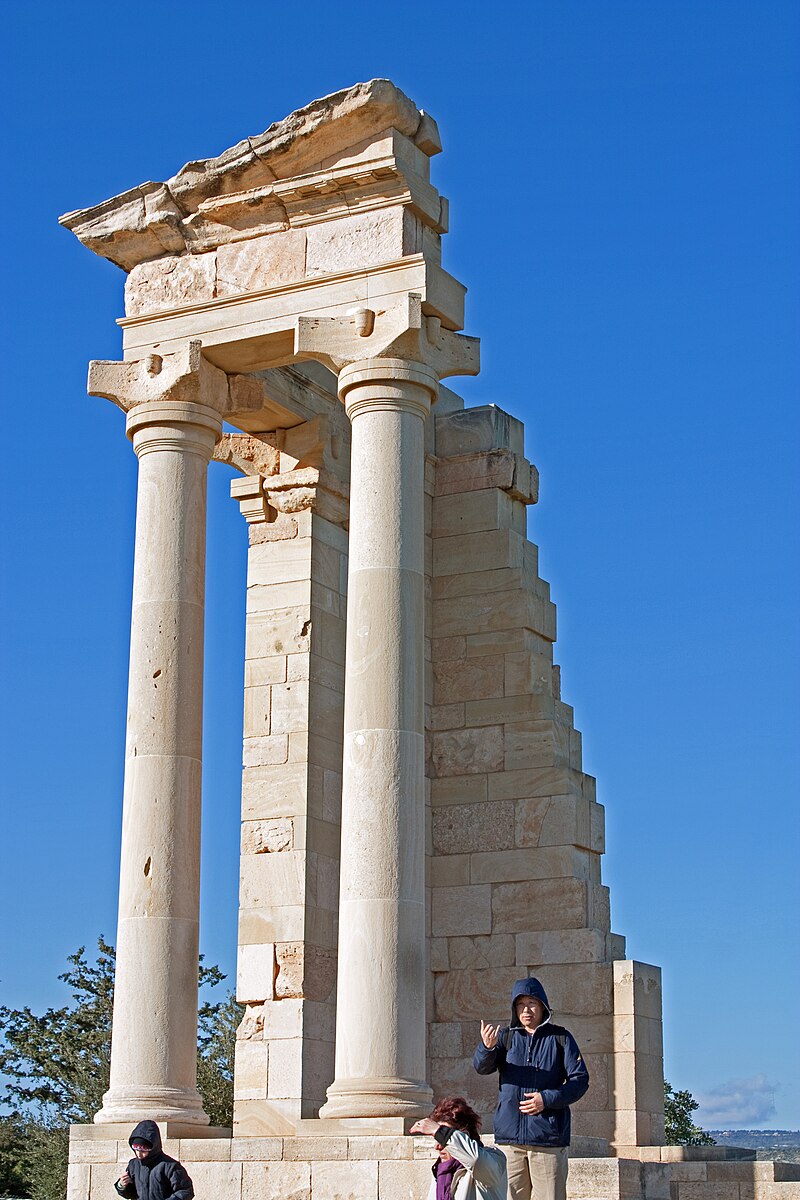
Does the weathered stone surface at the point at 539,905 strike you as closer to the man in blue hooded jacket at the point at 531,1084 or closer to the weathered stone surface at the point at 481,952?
the weathered stone surface at the point at 481,952

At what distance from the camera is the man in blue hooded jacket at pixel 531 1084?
14.3 meters

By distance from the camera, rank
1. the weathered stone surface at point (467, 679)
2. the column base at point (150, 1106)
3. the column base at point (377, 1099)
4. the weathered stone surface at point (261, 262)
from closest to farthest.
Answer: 1. the column base at point (377, 1099)
2. the column base at point (150, 1106)
3. the weathered stone surface at point (261, 262)
4. the weathered stone surface at point (467, 679)

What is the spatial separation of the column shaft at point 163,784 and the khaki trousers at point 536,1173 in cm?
631

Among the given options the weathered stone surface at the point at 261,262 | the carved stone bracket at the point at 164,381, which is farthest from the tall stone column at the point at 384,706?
the carved stone bracket at the point at 164,381

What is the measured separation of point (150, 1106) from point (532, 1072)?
678 cm

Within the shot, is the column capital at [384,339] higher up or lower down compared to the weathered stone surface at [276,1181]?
higher up

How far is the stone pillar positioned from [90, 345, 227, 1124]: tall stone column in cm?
224

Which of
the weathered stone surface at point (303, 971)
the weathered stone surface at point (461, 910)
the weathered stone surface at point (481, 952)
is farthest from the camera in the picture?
the weathered stone surface at point (461, 910)

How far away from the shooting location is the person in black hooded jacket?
14.2m

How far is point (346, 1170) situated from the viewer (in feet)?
58.5

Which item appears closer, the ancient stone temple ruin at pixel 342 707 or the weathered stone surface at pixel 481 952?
the ancient stone temple ruin at pixel 342 707

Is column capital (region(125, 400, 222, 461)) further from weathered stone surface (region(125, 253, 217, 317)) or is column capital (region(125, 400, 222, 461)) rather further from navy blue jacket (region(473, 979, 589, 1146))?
navy blue jacket (region(473, 979, 589, 1146))

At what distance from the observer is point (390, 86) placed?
20734mm

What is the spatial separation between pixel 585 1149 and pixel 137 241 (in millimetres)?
12229
